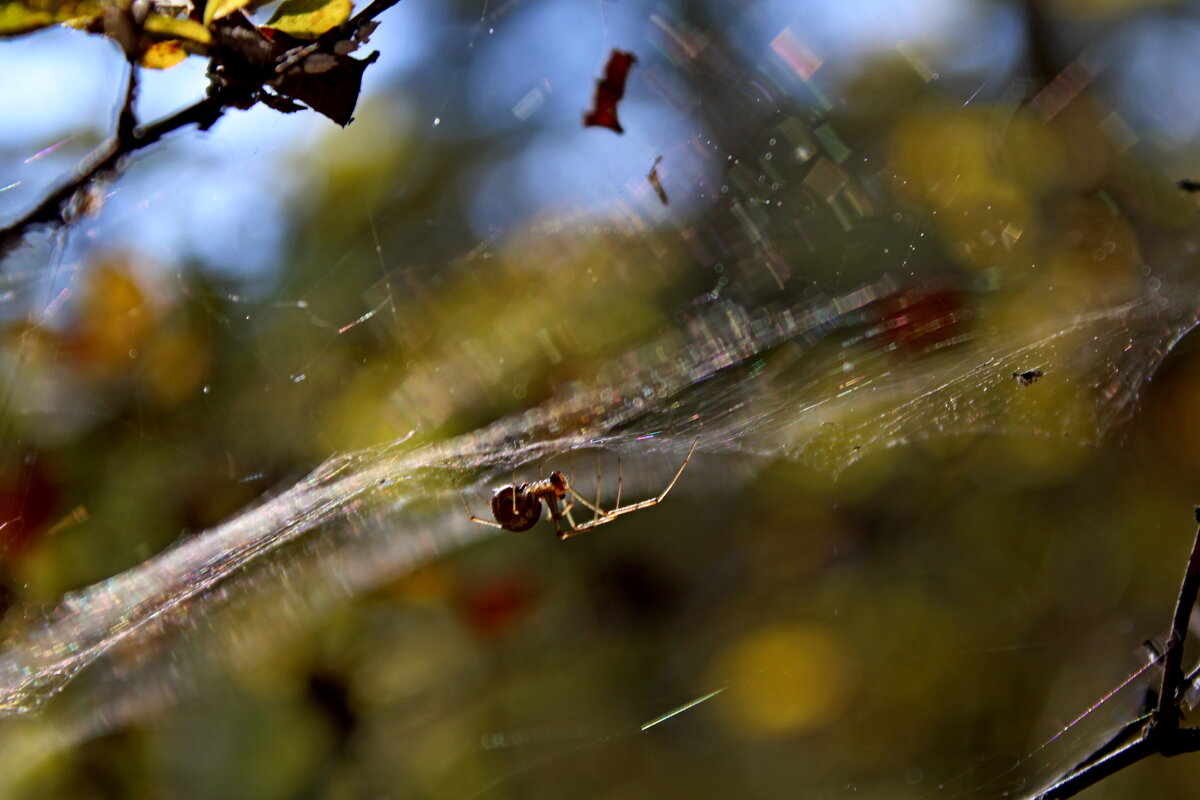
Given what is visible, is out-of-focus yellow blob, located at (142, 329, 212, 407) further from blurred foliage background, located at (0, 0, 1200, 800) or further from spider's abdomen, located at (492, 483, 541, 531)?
spider's abdomen, located at (492, 483, 541, 531)

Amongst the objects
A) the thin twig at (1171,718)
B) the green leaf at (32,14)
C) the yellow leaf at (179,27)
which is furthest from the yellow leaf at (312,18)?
the thin twig at (1171,718)

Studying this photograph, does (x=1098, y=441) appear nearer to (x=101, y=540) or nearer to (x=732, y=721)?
(x=732, y=721)

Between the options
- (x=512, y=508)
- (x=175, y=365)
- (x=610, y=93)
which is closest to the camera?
(x=610, y=93)

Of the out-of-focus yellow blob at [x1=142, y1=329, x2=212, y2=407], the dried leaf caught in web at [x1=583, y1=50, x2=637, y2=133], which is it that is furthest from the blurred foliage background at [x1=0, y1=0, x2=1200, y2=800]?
the dried leaf caught in web at [x1=583, y1=50, x2=637, y2=133]

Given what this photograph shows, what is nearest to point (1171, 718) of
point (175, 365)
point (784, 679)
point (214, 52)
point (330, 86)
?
point (330, 86)

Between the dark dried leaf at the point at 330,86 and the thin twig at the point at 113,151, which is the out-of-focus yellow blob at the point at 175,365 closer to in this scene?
the thin twig at the point at 113,151

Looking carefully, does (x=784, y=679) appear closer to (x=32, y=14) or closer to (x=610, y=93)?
(x=610, y=93)
